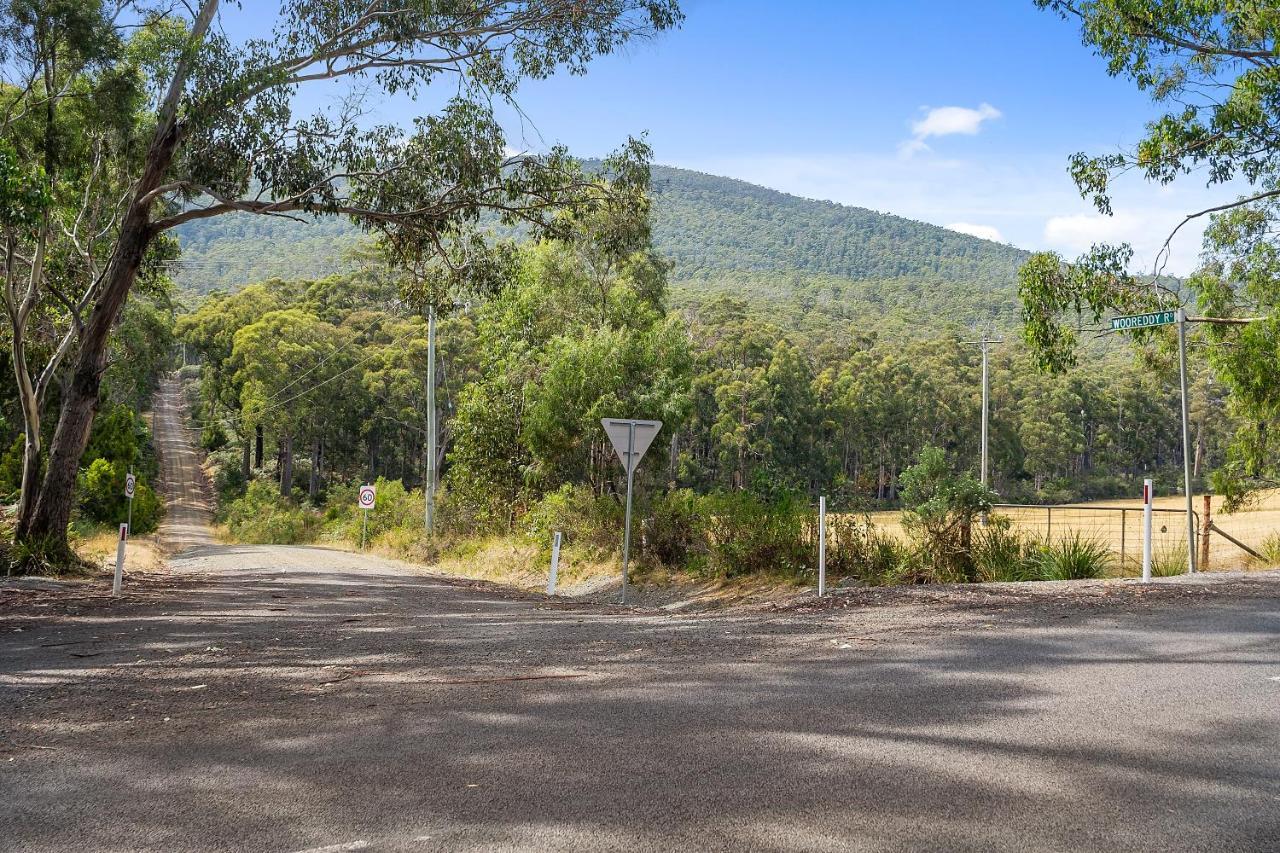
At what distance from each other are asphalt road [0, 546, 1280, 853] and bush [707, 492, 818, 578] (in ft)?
20.6

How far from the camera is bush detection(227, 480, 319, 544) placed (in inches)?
2010

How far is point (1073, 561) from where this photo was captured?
14.5 meters

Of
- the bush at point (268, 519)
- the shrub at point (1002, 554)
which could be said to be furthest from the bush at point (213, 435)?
the shrub at point (1002, 554)

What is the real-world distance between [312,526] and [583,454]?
29853 millimetres

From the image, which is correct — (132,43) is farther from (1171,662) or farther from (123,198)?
(1171,662)

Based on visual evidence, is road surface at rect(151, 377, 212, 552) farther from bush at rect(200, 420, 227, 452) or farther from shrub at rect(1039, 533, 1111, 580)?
shrub at rect(1039, 533, 1111, 580)

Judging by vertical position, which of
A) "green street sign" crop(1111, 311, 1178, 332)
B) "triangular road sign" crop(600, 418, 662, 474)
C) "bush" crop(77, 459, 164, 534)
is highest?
"green street sign" crop(1111, 311, 1178, 332)

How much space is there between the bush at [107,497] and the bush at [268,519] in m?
10.4

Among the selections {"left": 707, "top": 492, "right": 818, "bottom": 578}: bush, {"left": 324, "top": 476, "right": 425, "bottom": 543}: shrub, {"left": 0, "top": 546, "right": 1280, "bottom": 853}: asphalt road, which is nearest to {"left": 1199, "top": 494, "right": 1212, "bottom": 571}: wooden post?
{"left": 707, "top": 492, "right": 818, "bottom": 578}: bush

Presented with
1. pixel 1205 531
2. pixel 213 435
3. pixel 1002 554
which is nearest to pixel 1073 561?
pixel 1002 554

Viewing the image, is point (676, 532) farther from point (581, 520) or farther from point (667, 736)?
point (667, 736)

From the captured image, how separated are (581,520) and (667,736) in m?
18.4

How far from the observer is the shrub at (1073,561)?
14.4 meters

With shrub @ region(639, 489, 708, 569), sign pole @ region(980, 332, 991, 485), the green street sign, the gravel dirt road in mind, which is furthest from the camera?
sign pole @ region(980, 332, 991, 485)
